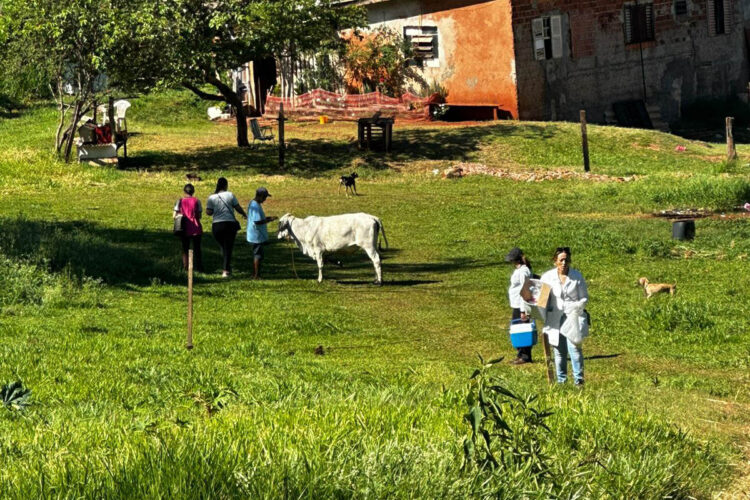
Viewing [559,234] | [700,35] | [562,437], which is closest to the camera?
[562,437]

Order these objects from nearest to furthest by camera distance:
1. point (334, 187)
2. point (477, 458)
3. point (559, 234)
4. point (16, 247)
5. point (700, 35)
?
point (477, 458), point (16, 247), point (559, 234), point (334, 187), point (700, 35)

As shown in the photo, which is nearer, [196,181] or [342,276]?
[342,276]

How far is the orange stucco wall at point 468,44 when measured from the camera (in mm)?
47188

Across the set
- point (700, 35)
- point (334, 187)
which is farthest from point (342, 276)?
point (700, 35)

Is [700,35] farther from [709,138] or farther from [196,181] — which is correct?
[196,181]

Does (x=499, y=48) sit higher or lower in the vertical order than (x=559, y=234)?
higher

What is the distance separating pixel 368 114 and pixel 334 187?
13.3 metres

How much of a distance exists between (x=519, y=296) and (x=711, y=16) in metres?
40.8

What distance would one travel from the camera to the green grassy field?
28.9 ft

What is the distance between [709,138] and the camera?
49.8 meters

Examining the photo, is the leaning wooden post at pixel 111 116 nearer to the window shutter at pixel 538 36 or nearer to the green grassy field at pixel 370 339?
the green grassy field at pixel 370 339

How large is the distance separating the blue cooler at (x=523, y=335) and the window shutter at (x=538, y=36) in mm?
33400

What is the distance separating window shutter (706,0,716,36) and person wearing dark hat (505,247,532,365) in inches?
1567

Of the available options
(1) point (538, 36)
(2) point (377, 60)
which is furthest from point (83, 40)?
(1) point (538, 36)
